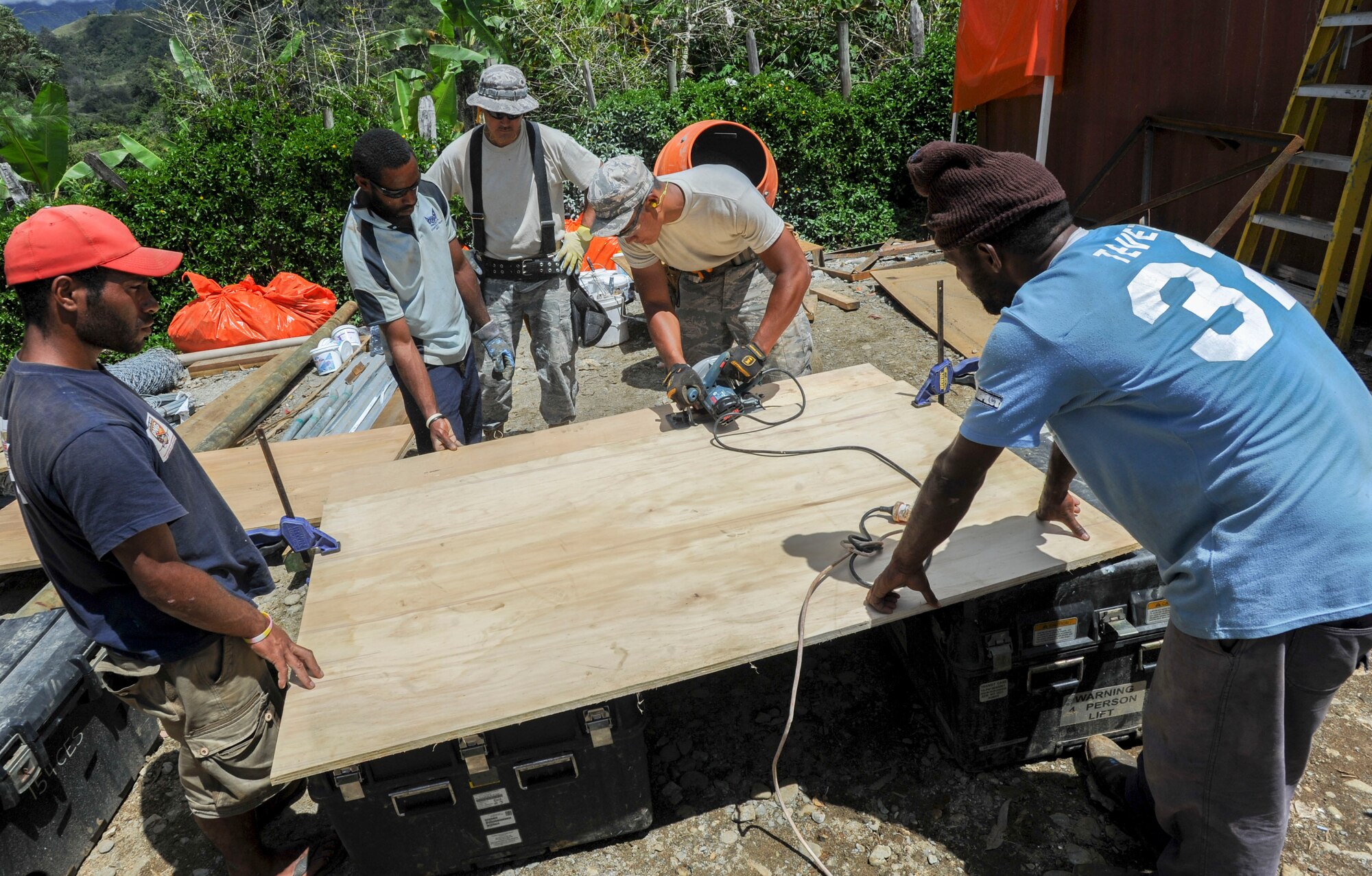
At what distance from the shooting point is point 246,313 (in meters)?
7.86

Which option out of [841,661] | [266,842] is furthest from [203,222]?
[841,661]

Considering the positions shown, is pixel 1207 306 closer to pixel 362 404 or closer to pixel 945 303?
pixel 362 404

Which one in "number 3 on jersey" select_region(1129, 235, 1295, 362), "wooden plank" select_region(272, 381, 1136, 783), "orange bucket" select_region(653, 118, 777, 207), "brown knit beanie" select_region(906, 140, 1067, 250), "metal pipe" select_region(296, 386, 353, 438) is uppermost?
"brown knit beanie" select_region(906, 140, 1067, 250)

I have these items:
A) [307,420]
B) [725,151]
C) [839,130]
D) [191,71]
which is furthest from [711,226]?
[191,71]

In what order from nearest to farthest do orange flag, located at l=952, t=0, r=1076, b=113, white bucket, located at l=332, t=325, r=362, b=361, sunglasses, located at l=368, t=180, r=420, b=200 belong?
sunglasses, located at l=368, t=180, r=420, b=200 → white bucket, located at l=332, t=325, r=362, b=361 → orange flag, located at l=952, t=0, r=1076, b=113

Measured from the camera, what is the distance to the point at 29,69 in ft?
119

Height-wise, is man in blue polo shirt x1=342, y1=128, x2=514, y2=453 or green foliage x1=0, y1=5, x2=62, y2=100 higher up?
green foliage x1=0, y1=5, x2=62, y2=100

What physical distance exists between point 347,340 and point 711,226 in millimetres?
4967

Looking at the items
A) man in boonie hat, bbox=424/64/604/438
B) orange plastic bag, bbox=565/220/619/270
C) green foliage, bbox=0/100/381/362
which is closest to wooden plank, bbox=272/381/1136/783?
man in boonie hat, bbox=424/64/604/438

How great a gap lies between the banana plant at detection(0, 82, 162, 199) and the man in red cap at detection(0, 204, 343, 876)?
9382mm

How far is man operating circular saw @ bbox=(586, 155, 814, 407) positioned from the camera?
10.7ft

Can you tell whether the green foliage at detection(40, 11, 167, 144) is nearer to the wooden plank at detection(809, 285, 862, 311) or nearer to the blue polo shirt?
the wooden plank at detection(809, 285, 862, 311)

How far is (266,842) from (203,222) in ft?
25.1

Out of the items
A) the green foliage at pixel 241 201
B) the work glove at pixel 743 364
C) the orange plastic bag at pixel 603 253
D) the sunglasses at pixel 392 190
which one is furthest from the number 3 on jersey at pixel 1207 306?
the green foliage at pixel 241 201
